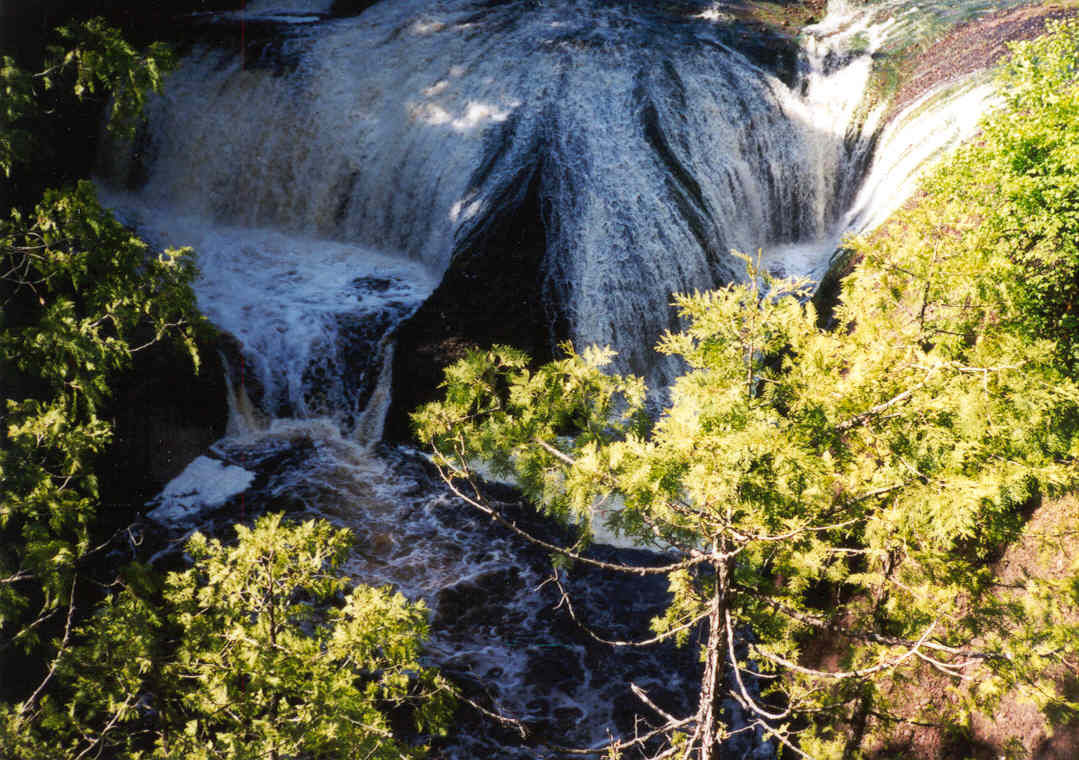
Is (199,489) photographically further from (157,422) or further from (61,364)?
(61,364)

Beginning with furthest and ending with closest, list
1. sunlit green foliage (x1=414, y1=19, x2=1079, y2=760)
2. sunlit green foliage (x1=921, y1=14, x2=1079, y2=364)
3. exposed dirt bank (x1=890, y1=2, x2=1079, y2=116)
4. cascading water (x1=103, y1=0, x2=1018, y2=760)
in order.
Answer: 1. exposed dirt bank (x1=890, y1=2, x2=1079, y2=116)
2. cascading water (x1=103, y1=0, x2=1018, y2=760)
3. sunlit green foliage (x1=921, y1=14, x2=1079, y2=364)
4. sunlit green foliage (x1=414, y1=19, x2=1079, y2=760)

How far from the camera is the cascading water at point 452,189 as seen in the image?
1034 centimetres

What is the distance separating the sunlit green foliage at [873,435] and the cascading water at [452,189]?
4700 millimetres

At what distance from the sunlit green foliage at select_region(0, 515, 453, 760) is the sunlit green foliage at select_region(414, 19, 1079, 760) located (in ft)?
3.14

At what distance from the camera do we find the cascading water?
1034 cm

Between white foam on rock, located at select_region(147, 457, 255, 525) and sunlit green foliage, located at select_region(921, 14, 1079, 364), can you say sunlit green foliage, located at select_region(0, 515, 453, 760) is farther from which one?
white foam on rock, located at select_region(147, 457, 255, 525)

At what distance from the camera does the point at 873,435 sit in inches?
134

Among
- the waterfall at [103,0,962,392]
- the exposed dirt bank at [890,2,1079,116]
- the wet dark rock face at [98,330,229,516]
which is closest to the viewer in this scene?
the wet dark rock face at [98,330,229,516]

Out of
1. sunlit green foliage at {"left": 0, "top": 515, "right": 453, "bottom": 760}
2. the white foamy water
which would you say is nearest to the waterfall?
the white foamy water

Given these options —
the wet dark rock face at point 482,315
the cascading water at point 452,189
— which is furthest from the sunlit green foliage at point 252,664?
the wet dark rock face at point 482,315

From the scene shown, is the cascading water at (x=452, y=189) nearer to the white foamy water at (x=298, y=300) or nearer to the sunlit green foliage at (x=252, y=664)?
the white foamy water at (x=298, y=300)

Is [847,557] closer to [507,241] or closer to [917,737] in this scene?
[917,737]

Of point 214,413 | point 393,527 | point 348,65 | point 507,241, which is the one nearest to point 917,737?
point 393,527

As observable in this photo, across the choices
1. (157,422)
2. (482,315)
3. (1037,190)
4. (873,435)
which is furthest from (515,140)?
(873,435)
